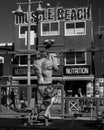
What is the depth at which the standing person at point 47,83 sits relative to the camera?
10125 mm

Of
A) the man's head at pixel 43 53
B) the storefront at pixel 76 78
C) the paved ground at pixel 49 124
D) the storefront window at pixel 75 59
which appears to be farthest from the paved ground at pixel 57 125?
the storefront window at pixel 75 59

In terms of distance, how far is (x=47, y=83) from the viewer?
10203mm

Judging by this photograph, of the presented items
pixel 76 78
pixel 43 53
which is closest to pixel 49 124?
pixel 43 53

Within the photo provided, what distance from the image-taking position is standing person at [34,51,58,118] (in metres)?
10.1

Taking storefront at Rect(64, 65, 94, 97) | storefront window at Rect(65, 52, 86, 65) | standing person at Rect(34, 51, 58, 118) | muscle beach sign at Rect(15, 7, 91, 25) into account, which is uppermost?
muscle beach sign at Rect(15, 7, 91, 25)

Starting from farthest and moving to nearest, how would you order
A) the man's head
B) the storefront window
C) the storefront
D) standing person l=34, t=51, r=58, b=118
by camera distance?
the storefront window
the storefront
the man's head
standing person l=34, t=51, r=58, b=118

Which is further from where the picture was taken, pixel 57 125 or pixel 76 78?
pixel 76 78

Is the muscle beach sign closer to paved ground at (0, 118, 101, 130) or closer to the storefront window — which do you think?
the storefront window

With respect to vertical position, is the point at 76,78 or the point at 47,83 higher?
the point at 47,83

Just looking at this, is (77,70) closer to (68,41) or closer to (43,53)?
(68,41)

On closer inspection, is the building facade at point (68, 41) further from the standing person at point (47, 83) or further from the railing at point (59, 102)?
the standing person at point (47, 83)

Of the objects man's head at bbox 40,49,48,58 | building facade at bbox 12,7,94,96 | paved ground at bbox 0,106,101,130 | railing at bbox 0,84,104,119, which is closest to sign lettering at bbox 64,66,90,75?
building facade at bbox 12,7,94,96

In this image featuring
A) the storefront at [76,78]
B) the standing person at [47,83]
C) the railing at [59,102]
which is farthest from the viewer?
the storefront at [76,78]

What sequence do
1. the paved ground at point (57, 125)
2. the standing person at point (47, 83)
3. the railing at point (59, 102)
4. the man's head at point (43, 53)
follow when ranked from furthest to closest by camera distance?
the railing at point (59, 102), the man's head at point (43, 53), the standing person at point (47, 83), the paved ground at point (57, 125)
